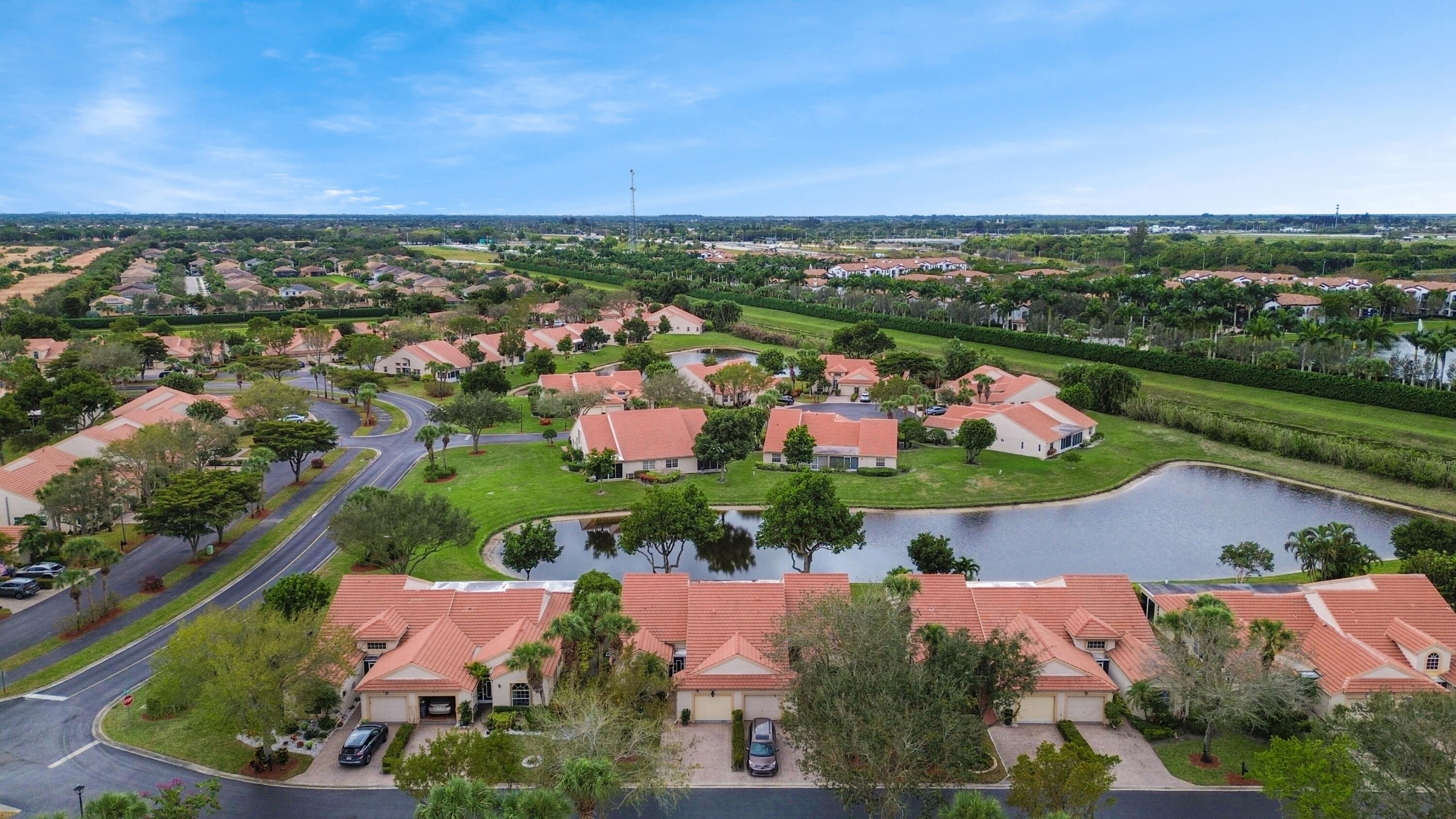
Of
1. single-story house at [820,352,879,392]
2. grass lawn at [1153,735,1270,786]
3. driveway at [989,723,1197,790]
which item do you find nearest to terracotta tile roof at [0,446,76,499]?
driveway at [989,723,1197,790]

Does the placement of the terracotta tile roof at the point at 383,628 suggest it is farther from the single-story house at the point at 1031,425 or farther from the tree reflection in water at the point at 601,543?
the single-story house at the point at 1031,425

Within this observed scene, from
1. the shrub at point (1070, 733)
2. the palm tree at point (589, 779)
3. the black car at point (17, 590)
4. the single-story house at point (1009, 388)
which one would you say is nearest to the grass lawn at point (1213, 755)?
the shrub at point (1070, 733)

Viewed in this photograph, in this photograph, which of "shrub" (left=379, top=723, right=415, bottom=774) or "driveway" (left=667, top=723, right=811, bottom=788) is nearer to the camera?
"driveway" (left=667, top=723, right=811, bottom=788)

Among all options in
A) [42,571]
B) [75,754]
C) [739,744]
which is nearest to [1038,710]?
[739,744]

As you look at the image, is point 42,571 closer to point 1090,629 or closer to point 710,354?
point 1090,629

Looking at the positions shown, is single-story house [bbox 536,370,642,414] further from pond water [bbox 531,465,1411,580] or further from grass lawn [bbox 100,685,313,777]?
grass lawn [bbox 100,685,313,777]

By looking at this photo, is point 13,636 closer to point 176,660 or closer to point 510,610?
point 176,660
